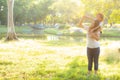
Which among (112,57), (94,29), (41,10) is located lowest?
(112,57)

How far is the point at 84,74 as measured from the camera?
9.37 meters

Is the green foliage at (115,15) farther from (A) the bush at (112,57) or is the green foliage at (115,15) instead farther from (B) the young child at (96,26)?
(B) the young child at (96,26)

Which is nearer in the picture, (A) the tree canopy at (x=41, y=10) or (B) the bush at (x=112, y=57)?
(B) the bush at (x=112, y=57)

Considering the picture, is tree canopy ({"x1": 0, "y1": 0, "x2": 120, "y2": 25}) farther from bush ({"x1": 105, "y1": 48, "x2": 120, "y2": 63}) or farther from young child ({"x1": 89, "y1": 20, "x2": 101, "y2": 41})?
young child ({"x1": 89, "y1": 20, "x2": 101, "y2": 41})

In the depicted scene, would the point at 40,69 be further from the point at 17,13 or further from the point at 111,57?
the point at 17,13

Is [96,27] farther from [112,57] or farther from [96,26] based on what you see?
[112,57]

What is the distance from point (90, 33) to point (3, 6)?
5885cm

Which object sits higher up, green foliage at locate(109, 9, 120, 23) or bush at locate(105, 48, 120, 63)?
green foliage at locate(109, 9, 120, 23)

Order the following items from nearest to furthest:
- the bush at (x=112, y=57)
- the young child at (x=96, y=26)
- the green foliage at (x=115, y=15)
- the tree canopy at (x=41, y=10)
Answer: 1. the young child at (x=96, y=26)
2. the bush at (x=112, y=57)
3. the green foliage at (x=115, y=15)
4. the tree canopy at (x=41, y=10)

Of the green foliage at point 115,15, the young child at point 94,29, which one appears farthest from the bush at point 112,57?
the young child at point 94,29

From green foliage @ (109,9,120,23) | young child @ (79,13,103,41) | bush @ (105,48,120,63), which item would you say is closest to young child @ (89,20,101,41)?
young child @ (79,13,103,41)

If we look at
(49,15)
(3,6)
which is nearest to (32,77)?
(3,6)

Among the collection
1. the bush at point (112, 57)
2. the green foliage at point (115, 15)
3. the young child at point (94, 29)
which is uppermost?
the green foliage at point (115, 15)

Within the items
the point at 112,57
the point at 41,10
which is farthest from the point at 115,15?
the point at 41,10
